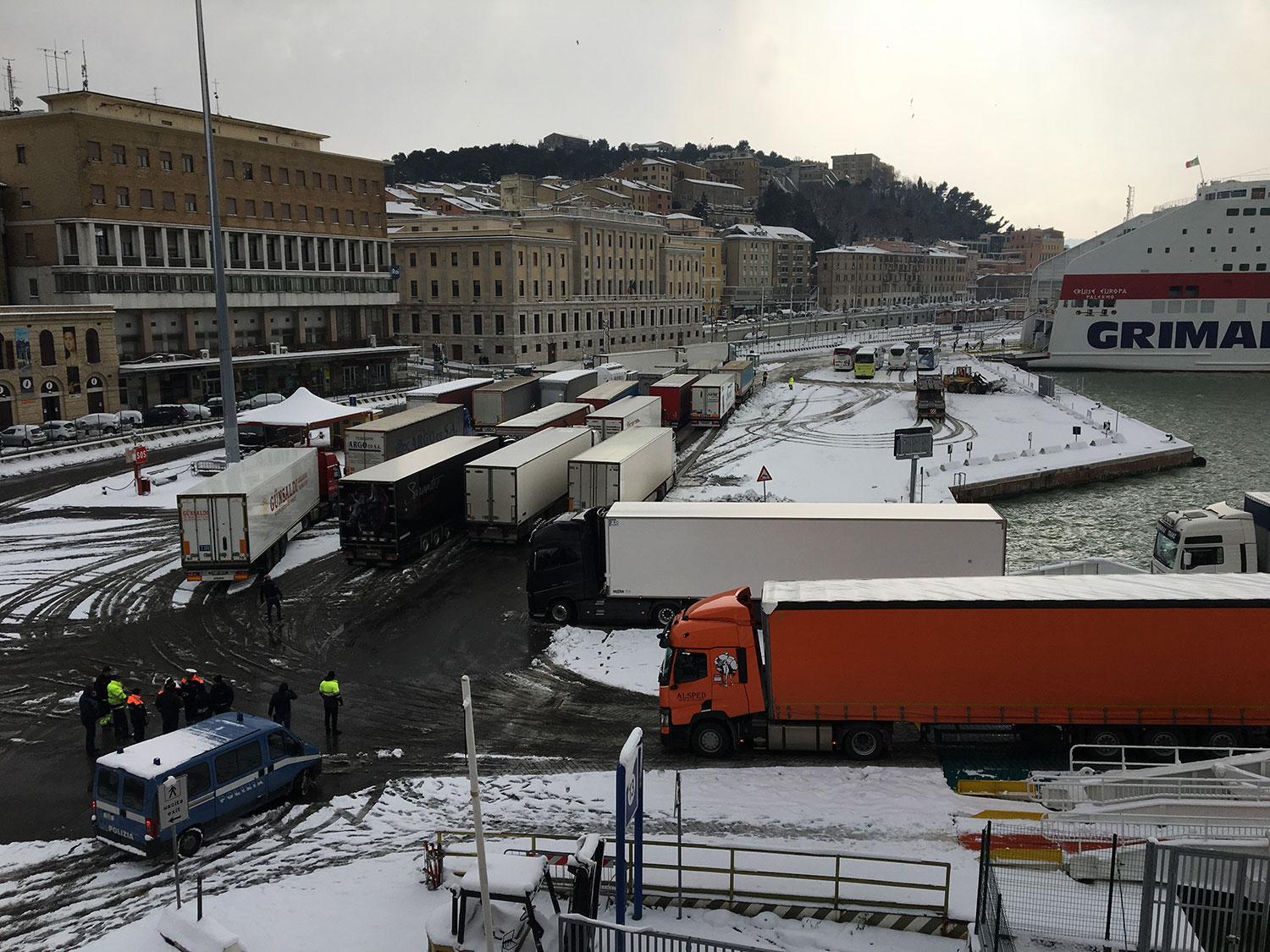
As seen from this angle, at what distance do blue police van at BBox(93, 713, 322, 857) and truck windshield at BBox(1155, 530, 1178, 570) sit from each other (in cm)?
1822

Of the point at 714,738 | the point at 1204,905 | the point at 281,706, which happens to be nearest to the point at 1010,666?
the point at 714,738

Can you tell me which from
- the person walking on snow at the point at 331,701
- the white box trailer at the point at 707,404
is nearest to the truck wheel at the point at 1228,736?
the person walking on snow at the point at 331,701

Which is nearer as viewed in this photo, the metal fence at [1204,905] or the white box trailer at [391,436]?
the metal fence at [1204,905]

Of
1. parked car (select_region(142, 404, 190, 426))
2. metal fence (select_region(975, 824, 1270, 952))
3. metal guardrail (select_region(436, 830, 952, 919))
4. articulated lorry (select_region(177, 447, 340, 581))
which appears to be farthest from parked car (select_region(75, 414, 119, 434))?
metal fence (select_region(975, 824, 1270, 952))

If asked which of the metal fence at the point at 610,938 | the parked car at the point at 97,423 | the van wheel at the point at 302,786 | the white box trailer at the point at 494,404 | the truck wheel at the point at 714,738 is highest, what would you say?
the white box trailer at the point at 494,404

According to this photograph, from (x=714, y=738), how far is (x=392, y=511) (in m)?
13.2

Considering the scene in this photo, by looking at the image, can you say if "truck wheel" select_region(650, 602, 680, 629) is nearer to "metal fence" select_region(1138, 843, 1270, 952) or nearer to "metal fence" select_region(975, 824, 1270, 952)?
"metal fence" select_region(975, 824, 1270, 952)

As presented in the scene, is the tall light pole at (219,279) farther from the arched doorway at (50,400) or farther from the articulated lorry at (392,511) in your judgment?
the arched doorway at (50,400)

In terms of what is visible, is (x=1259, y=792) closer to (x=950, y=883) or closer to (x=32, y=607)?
(x=950, y=883)

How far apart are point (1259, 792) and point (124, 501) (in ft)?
111

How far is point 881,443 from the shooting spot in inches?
1770

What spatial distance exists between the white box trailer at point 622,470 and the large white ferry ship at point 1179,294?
71.5 metres

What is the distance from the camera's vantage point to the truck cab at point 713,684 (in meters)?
14.2

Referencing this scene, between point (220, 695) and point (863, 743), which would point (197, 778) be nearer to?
point (220, 695)
